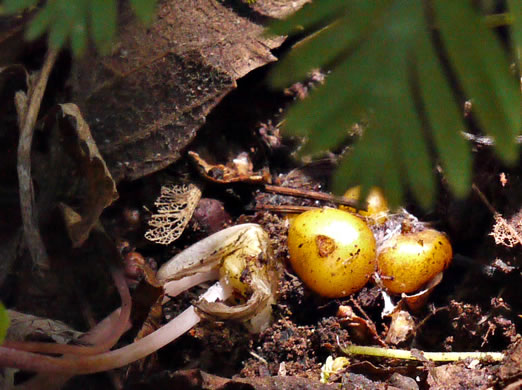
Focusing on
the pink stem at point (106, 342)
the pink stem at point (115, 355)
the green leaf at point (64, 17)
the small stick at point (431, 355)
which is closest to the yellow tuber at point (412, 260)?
the small stick at point (431, 355)

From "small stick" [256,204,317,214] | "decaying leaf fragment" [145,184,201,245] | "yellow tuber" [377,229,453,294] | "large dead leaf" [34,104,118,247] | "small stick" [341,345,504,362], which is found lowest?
"small stick" [341,345,504,362]

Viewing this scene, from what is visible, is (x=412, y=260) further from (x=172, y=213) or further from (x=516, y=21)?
(x=516, y=21)

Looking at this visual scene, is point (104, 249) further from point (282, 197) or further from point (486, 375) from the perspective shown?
point (486, 375)

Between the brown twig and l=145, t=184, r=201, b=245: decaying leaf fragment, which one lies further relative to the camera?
l=145, t=184, r=201, b=245: decaying leaf fragment

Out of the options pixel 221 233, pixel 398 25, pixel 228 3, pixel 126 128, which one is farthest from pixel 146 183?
pixel 398 25

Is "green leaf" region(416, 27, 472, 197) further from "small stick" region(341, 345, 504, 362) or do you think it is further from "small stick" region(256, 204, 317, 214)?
"small stick" region(256, 204, 317, 214)

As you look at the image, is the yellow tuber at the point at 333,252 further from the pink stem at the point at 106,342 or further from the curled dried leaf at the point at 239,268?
the pink stem at the point at 106,342

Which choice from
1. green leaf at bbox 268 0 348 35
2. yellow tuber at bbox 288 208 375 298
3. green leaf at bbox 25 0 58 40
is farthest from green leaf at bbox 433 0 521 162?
yellow tuber at bbox 288 208 375 298
